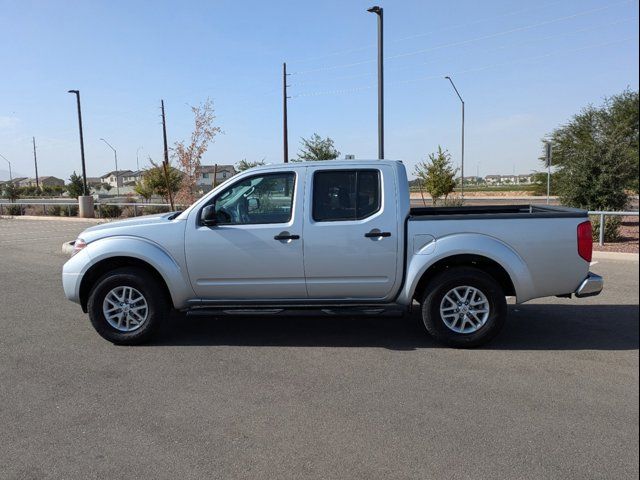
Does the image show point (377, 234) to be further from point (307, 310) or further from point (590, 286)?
point (590, 286)

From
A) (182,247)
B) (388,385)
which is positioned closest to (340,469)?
(388,385)

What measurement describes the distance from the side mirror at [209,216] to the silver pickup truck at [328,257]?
0.04 feet

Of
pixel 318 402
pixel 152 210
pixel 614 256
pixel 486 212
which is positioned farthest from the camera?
pixel 152 210

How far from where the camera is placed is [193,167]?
1759 cm

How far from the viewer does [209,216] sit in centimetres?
560

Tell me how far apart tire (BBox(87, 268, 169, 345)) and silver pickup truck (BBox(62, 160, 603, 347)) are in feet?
0.04

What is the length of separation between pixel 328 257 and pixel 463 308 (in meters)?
1.48

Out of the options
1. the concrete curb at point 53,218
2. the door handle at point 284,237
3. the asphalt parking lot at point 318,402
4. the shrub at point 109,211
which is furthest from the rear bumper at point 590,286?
the shrub at point 109,211

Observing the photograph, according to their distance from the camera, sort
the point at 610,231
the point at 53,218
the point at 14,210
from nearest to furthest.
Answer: the point at 610,231
the point at 53,218
the point at 14,210

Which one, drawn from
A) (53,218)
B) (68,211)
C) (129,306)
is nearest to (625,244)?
(129,306)

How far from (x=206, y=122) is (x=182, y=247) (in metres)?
12.1

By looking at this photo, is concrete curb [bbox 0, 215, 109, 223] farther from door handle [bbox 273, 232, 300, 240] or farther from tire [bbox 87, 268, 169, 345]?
door handle [bbox 273, 232, 300, 240]

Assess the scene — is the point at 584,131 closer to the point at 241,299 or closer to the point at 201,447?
the point at 241,299

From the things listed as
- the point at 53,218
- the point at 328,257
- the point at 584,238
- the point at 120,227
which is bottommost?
the point at 53,218
